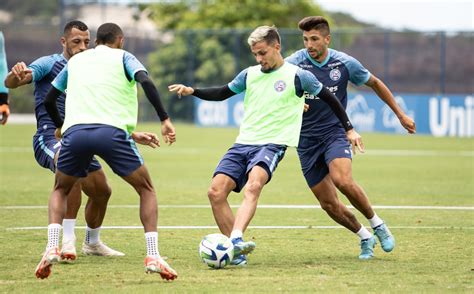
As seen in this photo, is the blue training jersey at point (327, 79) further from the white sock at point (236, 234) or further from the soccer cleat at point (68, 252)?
the soccer cleat at point (68, 252)

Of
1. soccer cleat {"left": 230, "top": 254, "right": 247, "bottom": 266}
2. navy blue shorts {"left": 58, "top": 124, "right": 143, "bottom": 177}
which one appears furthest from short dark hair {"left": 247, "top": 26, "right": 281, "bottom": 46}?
soccer cleat {"left": 230, "top": 254, "right": 247, "bottom": 266}

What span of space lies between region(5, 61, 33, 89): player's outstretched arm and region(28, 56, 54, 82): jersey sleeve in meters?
0.10

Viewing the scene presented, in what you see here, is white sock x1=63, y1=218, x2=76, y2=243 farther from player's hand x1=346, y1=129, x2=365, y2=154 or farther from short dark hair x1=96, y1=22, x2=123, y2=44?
player's hand x1=346, y1=129, x2=365, y2=154

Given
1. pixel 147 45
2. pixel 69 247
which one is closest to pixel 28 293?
pixel 69 247

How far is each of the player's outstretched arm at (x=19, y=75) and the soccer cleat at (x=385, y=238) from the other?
3.70m

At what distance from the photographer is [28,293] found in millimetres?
8328

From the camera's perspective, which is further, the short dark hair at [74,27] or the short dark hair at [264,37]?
the short dark hair at [74,27]

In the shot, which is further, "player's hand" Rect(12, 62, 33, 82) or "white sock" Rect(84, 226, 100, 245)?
"white sock" Rect(84, 226, 100, 245)

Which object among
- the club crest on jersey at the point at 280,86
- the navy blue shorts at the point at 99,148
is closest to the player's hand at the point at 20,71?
the navy blue shorts at the point at 99,148

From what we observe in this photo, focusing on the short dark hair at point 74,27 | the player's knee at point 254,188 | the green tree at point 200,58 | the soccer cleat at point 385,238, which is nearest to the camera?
the player's knee at point 254,188

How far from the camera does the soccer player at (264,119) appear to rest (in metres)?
9.93

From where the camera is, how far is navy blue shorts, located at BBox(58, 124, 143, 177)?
8.91 m

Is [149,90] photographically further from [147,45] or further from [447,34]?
[147,45]

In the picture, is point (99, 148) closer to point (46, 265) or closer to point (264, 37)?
point (46, 265)
